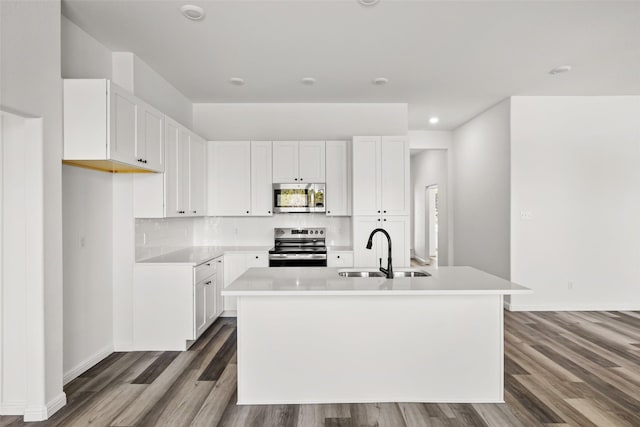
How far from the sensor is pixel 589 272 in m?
5.00

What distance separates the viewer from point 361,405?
2.53m

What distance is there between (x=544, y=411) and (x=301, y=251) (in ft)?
10.2

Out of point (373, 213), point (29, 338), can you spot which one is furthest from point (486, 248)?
point (29, 338)

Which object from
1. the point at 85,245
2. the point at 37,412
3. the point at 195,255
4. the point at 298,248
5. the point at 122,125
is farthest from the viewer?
the point at 298,248

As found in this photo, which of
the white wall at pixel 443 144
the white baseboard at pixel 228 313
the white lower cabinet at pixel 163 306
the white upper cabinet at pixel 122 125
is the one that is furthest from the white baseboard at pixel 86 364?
the white wall at pixel 443 144

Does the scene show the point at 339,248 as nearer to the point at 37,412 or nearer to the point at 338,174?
the point at 338,174

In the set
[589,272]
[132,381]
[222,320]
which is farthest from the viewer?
[589,272]

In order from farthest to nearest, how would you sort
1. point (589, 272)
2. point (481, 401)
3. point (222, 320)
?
point (589, 272) → point (222, 320) → point (481, 401)

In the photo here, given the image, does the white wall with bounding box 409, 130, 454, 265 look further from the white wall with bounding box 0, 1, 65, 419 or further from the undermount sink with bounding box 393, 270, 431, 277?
the white wall with bounding box 0, 1, 65, 419

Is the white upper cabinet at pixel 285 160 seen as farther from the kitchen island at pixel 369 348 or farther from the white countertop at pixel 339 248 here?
the kitchen island at pixel 369 348

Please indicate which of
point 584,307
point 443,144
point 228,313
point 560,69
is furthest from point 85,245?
point 443,144

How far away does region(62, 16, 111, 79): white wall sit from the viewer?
9.73ft

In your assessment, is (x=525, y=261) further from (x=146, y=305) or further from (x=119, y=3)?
(x=119, y=3)

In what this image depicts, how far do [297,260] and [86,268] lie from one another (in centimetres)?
229
